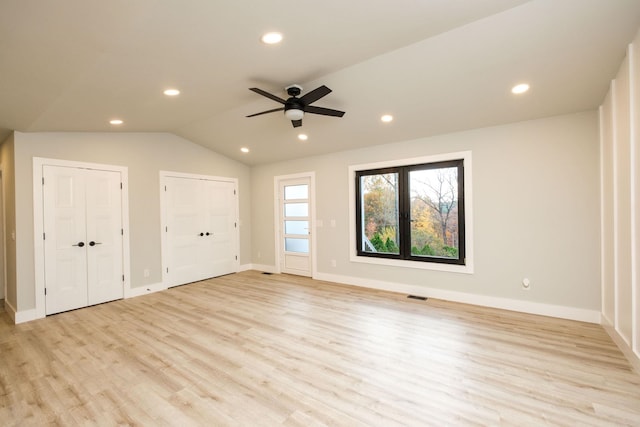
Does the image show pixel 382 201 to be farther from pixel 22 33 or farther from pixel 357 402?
pixel 22 33

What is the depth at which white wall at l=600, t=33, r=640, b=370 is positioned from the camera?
2.31 m

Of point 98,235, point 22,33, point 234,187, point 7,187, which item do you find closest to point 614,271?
point 22,33

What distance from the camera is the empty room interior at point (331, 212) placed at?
6.75 ft

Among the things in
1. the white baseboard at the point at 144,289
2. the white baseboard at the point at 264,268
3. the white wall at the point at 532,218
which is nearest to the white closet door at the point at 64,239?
the white baseboard at the point at 144,289

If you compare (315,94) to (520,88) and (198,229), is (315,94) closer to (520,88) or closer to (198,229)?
(520,88)

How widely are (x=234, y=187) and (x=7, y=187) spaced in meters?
3.53

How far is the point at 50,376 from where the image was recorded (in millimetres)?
2492

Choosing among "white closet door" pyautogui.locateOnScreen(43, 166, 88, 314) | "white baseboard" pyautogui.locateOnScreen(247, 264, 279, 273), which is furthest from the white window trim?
"white closet door" pyautogui.locateOnScreen(43, 166, 88, 314)

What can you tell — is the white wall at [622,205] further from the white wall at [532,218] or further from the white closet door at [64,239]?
the white closet door at [64,239]

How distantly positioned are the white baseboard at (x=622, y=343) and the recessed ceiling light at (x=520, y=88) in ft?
8.59

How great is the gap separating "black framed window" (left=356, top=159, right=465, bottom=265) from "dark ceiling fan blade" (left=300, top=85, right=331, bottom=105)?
2.34 metres

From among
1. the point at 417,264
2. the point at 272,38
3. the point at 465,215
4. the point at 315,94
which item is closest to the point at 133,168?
the point at 315,94

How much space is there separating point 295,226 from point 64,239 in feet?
12.6

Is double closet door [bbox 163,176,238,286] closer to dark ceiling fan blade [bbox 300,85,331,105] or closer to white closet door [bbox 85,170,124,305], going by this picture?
white closet door [bbox 85,170,124,305]
